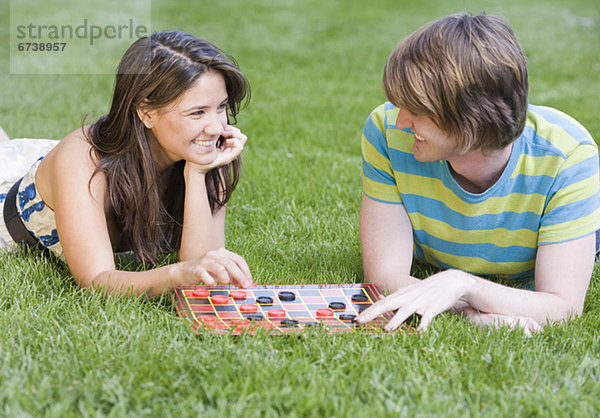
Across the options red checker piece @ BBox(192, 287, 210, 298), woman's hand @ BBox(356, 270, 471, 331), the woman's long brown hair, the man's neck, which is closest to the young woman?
the woman's long brown hair

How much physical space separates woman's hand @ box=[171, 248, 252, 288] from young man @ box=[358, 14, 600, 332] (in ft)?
1.51

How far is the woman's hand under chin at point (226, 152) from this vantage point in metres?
3.20

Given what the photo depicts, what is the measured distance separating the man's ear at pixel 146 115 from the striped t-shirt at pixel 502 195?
91cm

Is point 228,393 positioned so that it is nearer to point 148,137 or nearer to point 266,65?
point 148,137

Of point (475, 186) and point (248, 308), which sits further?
point (475, 186)

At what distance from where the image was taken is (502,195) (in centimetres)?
293

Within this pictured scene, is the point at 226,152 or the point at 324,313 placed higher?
the point at 226,152

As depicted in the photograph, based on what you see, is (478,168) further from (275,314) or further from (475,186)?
(275,314)

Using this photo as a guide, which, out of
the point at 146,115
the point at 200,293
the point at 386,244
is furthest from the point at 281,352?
the point at 146,115

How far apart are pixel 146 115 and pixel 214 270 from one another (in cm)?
83

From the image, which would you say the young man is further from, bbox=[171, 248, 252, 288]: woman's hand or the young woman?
the young woman

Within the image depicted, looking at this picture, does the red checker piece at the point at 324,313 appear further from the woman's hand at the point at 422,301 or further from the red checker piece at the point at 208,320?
the red checker piece at the point at 208,320

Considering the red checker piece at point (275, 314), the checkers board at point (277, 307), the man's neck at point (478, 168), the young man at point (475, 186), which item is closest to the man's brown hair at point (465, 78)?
the young man at point (475, 186)

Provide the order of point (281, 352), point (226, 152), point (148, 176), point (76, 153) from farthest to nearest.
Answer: point (226, 152), point (148, 176), point (76, 153), point (281, 352)
